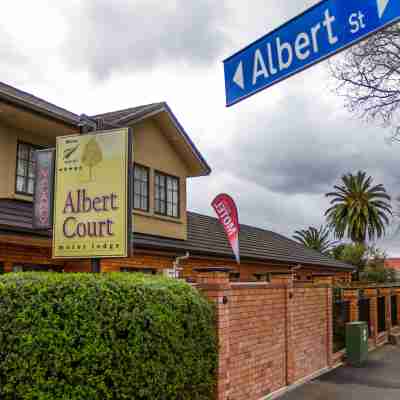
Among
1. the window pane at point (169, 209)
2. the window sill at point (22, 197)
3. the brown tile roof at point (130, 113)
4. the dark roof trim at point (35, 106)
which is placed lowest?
the window sill at point (22, 197)

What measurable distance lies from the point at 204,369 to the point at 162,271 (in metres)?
8.90

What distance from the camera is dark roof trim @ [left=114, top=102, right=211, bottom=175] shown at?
1602 centimetres

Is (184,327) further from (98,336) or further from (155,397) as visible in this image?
(98,336)

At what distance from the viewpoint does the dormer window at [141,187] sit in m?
16.6

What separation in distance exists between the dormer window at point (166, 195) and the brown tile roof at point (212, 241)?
0.97 metres

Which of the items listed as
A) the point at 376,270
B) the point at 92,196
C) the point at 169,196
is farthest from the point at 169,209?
the point at 376,270

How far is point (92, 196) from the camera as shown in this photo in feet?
23.8

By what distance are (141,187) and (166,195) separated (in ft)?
4.33

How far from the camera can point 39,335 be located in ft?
19.5

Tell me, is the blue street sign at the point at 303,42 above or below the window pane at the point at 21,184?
below

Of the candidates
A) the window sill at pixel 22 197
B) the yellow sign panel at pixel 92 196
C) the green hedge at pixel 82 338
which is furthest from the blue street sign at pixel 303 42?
the window sill at pixel 22 197

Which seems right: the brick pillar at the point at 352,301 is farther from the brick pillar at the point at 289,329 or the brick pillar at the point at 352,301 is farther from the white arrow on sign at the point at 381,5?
the white arrow on sign at the point at 381,5

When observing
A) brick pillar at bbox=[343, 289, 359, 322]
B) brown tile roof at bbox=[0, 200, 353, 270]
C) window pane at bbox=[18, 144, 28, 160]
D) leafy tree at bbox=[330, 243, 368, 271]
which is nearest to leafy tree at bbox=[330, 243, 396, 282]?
leafy tree at bbox=[330, 243, 368, 271]

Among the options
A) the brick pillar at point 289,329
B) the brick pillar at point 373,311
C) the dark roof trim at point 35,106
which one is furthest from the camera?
the brick pillar at point 373,311
